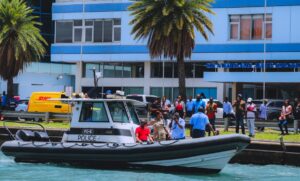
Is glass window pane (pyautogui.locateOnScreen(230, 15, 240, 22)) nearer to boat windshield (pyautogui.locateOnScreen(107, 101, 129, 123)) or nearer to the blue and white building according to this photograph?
the blue and white building

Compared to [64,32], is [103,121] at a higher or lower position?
lower

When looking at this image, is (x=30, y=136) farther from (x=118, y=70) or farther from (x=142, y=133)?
(x=118, y=70)

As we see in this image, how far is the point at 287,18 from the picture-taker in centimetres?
4978

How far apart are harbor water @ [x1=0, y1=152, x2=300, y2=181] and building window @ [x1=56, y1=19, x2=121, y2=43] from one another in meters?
32.2

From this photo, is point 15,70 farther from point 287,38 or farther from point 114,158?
point 114,158

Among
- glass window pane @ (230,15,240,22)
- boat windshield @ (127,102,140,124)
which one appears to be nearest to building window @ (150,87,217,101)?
glass window pane @ (230,15,240,22)

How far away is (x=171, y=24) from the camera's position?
146 ft

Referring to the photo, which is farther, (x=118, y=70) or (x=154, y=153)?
(x=118, y=70)

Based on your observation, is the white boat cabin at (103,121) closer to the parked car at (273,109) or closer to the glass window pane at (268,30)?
the parked car at (273,109)

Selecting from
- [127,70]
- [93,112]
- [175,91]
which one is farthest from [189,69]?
[93,112]

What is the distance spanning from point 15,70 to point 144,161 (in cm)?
2782

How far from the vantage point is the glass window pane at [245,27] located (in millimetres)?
51625

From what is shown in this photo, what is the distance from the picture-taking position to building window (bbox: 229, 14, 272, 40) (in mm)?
50812

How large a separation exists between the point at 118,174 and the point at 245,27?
31.2 metres
